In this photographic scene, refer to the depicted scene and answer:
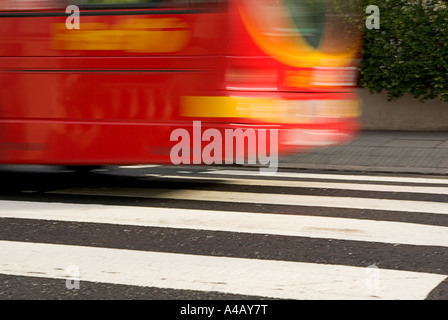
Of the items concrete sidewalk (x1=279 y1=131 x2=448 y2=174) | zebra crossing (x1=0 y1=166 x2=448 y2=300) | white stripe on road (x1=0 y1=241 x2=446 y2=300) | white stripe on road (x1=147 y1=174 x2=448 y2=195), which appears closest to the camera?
white stripe on road (x1=0 y1=241 x2=446 y2=300)

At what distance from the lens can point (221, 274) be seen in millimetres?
5434

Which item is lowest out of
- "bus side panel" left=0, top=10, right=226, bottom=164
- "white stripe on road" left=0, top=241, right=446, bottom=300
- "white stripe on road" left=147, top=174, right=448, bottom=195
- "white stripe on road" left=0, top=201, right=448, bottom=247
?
"white stripe on road" left=0, top=241, right=446, bottom=300

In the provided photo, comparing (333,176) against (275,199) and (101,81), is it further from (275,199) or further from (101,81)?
(101,81)

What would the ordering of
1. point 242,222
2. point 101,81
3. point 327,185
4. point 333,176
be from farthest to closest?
point 333,176
point 327,185
point 101,81
point 242,222

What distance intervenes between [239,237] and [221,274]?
1.18 metres

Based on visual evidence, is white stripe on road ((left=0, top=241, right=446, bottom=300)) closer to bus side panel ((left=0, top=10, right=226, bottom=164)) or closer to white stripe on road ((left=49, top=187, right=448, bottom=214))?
bus side panel ((left=0, top=10, right=226, bottom=164))

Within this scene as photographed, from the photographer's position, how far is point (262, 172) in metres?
11.2

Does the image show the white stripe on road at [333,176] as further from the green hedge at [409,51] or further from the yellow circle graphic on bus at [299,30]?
the green hedge at [409,51]

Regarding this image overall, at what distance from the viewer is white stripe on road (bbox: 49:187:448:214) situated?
8180 mm

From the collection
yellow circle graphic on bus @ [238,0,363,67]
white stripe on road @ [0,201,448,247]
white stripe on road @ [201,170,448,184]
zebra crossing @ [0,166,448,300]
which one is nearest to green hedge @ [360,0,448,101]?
white stripe on road @ [201,170,448,184]

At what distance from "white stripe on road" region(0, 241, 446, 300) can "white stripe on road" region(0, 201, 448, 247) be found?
1.02 meters

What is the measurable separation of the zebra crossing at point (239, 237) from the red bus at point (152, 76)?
24.0 inches

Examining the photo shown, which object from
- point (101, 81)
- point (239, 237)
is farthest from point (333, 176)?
point (239, 237)
